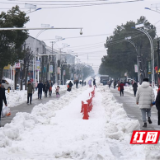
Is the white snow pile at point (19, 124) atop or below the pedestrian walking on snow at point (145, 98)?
below

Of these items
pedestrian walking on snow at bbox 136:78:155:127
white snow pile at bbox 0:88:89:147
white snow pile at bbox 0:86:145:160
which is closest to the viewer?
white snow pile at bbox 0:86:145:160

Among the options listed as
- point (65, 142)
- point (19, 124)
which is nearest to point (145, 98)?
point (19, 124)

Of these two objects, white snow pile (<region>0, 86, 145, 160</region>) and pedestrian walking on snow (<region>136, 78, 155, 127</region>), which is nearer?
white snow pile (<region>0, 86, 145, 160</region>)

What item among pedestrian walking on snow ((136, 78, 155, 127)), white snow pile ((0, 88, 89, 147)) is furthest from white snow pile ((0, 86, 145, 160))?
pedestrian walking on snow ((136, 78, 155, 127))

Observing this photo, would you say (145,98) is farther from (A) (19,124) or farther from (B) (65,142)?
(B) (65,142)

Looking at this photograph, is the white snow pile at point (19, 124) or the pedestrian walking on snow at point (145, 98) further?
the pedestrian walking on snow at point (145, 98)

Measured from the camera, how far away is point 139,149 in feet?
32.1

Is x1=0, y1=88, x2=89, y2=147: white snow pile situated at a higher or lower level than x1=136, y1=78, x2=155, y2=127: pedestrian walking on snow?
lower

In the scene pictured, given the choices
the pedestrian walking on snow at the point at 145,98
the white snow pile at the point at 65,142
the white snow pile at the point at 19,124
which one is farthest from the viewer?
the pedestrian walking on snow at the point at 145,98

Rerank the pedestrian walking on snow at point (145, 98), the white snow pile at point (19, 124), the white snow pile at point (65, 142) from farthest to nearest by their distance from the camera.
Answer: the pedestrian walking on snow at point (145, 98), the white snow pile at point (19, 124), the white snow pile at point (65, 142)

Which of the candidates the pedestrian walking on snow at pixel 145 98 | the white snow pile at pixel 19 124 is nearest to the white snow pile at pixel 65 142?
the white snow pile at pixel 19 124

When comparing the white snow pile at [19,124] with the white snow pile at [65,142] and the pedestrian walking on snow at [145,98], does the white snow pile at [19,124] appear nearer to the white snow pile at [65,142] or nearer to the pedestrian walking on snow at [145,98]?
the white snow pile at [65,142]

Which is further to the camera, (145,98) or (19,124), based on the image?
(145,98)

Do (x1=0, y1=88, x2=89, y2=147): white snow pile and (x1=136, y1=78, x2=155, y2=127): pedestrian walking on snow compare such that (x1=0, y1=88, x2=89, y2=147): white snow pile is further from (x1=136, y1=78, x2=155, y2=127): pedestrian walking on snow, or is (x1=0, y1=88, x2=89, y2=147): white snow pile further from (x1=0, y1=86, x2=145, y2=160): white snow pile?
(x1=136, y1=78, x2=155, y2=127): pedestrian walking on snow
